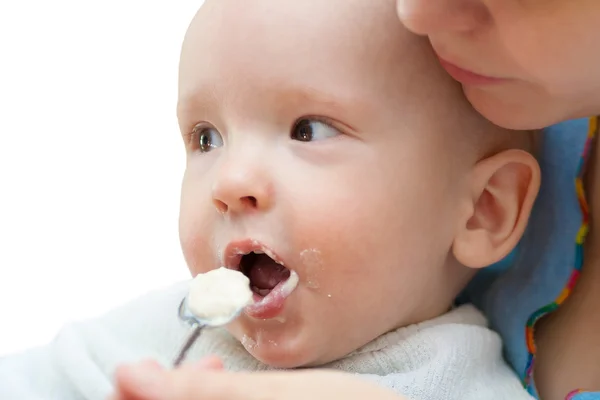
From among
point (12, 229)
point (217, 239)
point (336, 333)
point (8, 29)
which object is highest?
point (8, 29)

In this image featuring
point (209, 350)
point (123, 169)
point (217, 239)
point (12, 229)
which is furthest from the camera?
point (123, 169)

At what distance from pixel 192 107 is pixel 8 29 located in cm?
94

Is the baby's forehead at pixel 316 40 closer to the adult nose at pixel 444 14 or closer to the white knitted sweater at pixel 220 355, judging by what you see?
the adult nose at pixel 444 14

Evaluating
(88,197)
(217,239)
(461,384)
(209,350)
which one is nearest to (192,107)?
(217,239)

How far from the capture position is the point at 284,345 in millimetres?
820

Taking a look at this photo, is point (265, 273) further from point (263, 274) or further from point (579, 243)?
point (579, 243)

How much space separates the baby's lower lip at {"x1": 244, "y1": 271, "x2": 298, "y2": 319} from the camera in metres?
0.79

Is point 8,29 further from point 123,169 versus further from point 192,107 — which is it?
point 192,107

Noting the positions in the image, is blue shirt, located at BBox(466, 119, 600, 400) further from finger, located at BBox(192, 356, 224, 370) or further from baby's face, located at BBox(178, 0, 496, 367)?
Answer: finger, located at BBox(192, 356, 224, 370)

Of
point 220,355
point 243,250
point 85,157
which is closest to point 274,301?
point 243,250

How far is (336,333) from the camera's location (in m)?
0.83

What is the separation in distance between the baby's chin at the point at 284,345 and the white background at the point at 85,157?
2.14 ft

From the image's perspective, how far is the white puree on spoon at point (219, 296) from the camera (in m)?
0.68

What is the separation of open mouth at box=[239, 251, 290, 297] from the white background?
25.8 inches
